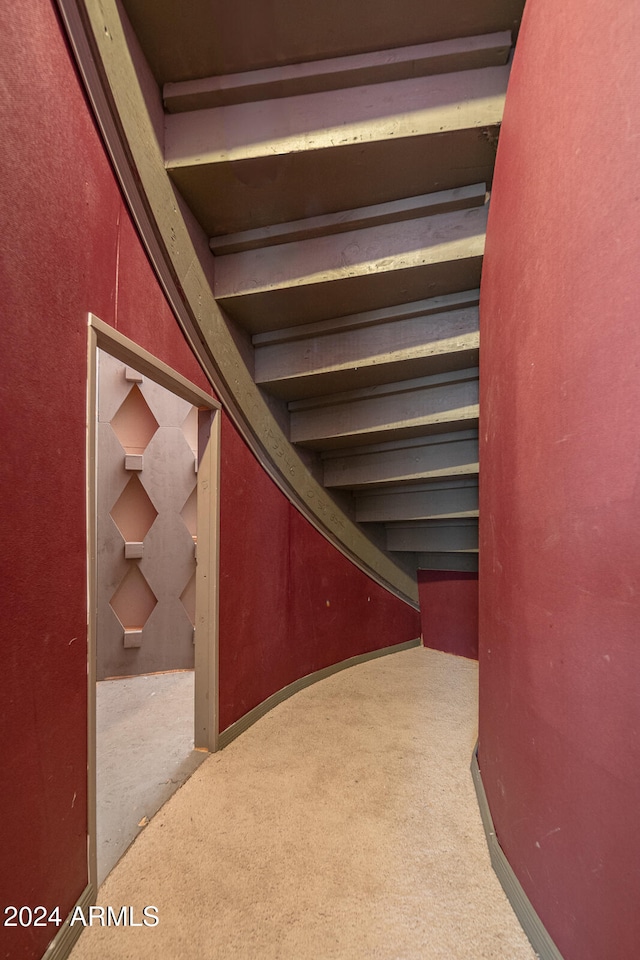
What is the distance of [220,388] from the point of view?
7.03ft

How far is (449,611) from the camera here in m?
3.63

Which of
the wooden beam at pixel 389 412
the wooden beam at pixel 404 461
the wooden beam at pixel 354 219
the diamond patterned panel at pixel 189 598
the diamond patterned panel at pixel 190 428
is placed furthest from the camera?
the diamond patterned panel at pixel 190 428

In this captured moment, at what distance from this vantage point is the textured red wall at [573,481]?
756 mm

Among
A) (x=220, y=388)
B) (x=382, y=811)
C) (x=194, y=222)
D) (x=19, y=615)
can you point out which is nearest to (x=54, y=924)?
(x=19, y=615)

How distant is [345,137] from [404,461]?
70.6 inches

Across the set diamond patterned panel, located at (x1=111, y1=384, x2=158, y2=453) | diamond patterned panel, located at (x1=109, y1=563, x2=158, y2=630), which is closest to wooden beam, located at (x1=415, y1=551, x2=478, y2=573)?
diamond patterned panel, located at (x1=109, y1=563, x2=158, y2=630)

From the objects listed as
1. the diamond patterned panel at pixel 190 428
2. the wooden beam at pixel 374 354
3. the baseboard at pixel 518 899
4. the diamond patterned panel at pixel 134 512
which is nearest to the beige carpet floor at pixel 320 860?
the baseboard at pixel 518 899

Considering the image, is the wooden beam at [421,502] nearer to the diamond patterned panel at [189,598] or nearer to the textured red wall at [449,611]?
the textured red wall at [449,611]

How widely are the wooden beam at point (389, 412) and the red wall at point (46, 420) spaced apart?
147 centimetres

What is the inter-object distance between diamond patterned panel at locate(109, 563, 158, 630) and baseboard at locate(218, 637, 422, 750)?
118cm

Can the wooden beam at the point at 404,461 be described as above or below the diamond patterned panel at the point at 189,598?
above

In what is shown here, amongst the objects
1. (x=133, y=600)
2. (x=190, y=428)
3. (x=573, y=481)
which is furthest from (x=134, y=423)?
(x=573, y=481)

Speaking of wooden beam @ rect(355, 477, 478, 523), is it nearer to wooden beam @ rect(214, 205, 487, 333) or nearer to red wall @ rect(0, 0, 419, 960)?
wooden beam @ rect(214, 205, 487, 333)

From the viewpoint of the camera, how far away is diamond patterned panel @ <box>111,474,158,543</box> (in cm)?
318
